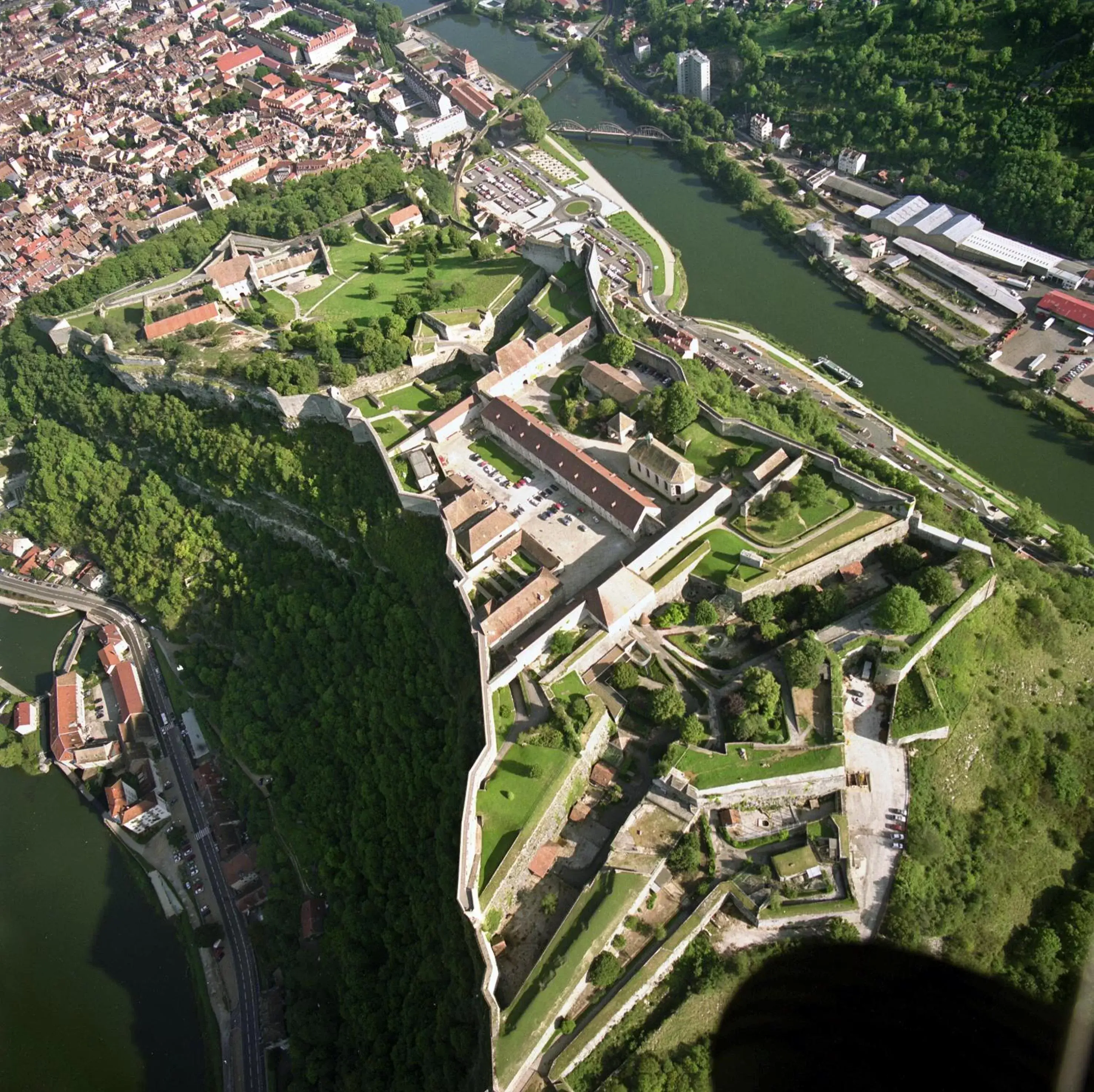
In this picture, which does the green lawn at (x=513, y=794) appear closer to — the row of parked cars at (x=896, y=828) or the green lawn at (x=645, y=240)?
the row of parked cars at (x=896, y=828)

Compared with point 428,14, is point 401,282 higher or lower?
lower

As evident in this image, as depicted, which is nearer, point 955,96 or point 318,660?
point 318,660

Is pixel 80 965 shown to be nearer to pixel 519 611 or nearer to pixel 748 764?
pixel 519 611

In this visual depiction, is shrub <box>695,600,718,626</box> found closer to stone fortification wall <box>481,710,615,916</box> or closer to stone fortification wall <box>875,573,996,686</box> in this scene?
stone fortification wall <box>481,710,615,916</box>

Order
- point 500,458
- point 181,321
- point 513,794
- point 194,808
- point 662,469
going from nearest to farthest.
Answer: point 513,794
point 662,469
point 500,458
point 194,808
point 181,321

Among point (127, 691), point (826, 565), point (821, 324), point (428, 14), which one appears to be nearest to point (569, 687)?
point (826, 565)

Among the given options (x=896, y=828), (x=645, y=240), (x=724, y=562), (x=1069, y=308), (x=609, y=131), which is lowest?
(x=896, y=828)

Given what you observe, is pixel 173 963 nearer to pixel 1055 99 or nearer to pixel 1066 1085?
pixel 1066 1085

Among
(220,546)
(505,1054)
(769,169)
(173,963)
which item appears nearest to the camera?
(505,1054)

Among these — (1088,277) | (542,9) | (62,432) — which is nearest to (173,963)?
(62,432)
